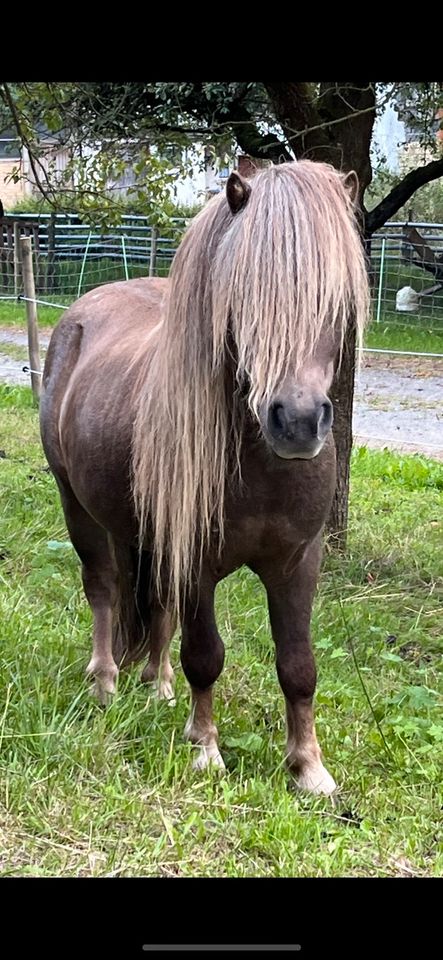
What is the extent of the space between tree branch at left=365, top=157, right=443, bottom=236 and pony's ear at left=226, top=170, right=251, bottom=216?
8.19 feet

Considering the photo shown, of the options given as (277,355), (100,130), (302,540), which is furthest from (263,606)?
(100,130)

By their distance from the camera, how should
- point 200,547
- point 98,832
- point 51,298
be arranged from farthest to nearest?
point 51,298 → point 200,547 → point 98,832

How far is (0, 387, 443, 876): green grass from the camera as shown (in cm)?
236

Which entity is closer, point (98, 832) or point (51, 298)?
point (98, 832)

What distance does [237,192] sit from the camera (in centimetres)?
224

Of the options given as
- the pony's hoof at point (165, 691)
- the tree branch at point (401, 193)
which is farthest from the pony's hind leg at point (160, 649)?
the tree branch at point (401, 193)

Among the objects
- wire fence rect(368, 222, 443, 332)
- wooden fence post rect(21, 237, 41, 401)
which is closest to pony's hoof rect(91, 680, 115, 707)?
wooden fence post rect(21, 237, 41, 401)

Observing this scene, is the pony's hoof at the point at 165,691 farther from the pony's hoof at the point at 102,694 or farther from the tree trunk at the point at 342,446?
the tree trunk at the point at 342,446

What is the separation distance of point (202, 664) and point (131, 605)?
780 millimetres

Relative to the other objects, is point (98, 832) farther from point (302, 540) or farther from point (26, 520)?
point (26, 520)

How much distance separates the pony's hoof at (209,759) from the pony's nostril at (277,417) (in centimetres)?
118

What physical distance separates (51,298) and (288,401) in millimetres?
12091

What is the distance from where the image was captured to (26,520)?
5297mm

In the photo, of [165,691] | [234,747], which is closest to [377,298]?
[165,691]
